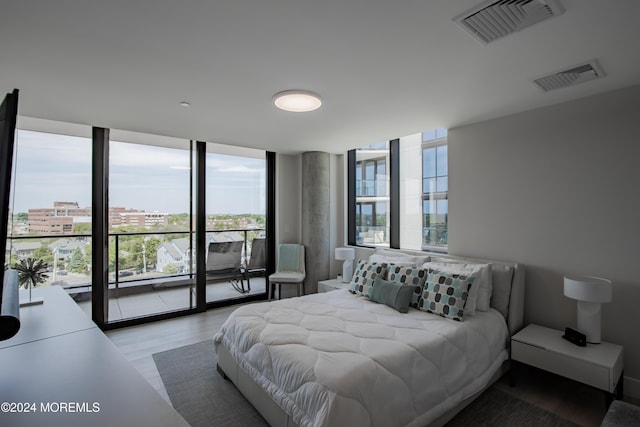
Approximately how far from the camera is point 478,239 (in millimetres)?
3352

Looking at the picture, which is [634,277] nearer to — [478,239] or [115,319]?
[478,239]

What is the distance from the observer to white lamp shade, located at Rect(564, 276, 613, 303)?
2.27 m

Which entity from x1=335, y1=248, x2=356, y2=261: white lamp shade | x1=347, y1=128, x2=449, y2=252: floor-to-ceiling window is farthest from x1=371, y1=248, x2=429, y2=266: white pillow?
x1=335, y1=248, x2=356, y2=261: white lamp shade

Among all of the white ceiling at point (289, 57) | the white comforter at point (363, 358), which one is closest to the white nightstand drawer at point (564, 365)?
the white comforter at point (363, 358)

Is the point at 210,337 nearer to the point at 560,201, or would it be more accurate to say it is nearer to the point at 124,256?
the point at 124,256

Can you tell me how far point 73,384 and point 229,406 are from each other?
1.53 m

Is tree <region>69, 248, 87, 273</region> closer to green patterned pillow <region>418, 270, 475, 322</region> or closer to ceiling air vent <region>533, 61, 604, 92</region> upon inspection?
green patterned pillow <region>418, 270, 475, 322</region>

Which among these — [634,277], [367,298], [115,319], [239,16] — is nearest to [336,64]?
[239,16]

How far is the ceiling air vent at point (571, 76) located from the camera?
2137mm

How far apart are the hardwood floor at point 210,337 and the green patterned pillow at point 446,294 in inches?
31.8

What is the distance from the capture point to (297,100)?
2615mm

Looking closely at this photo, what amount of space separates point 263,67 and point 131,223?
3197mm

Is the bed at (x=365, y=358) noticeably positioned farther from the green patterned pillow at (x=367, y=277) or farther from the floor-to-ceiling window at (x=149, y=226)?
the floor-to-ceiling window at (x=149, y=226)

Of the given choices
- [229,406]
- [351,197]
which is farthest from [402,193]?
[229,406]
